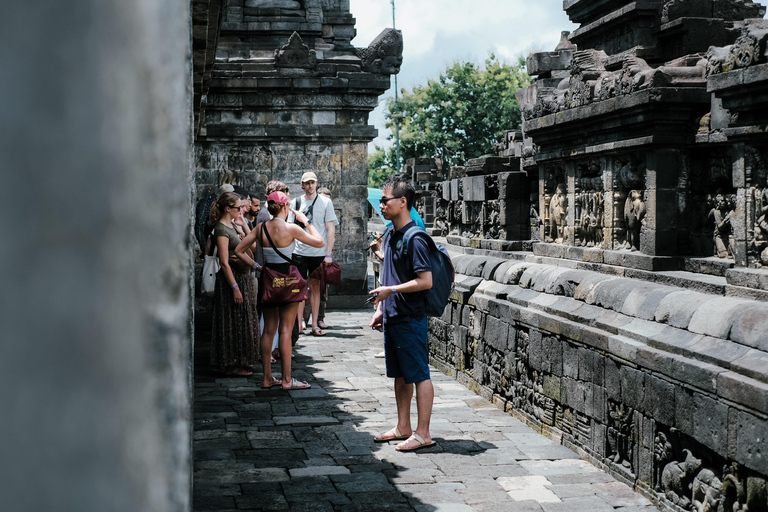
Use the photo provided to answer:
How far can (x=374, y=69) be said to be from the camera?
1430 centimetres

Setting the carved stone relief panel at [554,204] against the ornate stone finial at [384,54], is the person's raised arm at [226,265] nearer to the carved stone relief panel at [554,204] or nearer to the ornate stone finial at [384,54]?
the carved stone relief panel at [554,204]

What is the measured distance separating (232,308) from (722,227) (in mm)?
5243

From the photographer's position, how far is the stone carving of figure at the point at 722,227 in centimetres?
481

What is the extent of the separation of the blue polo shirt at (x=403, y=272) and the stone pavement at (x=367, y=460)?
961mm

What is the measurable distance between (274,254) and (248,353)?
163cm

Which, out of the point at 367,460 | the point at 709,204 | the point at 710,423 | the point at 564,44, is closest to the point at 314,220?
the point at 564,44

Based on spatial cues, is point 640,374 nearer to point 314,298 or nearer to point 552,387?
point 552,387

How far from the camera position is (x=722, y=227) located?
191 inches

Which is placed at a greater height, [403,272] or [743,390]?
[403,272]

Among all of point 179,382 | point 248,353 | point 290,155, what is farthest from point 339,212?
point 179,382

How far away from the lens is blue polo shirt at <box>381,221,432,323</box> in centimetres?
575

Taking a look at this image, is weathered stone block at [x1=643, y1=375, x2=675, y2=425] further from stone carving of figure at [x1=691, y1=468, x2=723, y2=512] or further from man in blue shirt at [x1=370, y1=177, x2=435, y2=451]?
man in blue shirt at [x1=370, y1=177, x2=435, y2=451]

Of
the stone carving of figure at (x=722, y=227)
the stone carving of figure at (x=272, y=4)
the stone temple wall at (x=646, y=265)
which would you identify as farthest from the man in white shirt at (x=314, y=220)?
the stone carving of figure at (x=722, y=227)

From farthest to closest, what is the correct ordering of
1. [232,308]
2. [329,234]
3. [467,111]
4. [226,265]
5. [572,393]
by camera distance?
[467,111]
[329,234]
[232,308]
[226,265]
[572,393]
